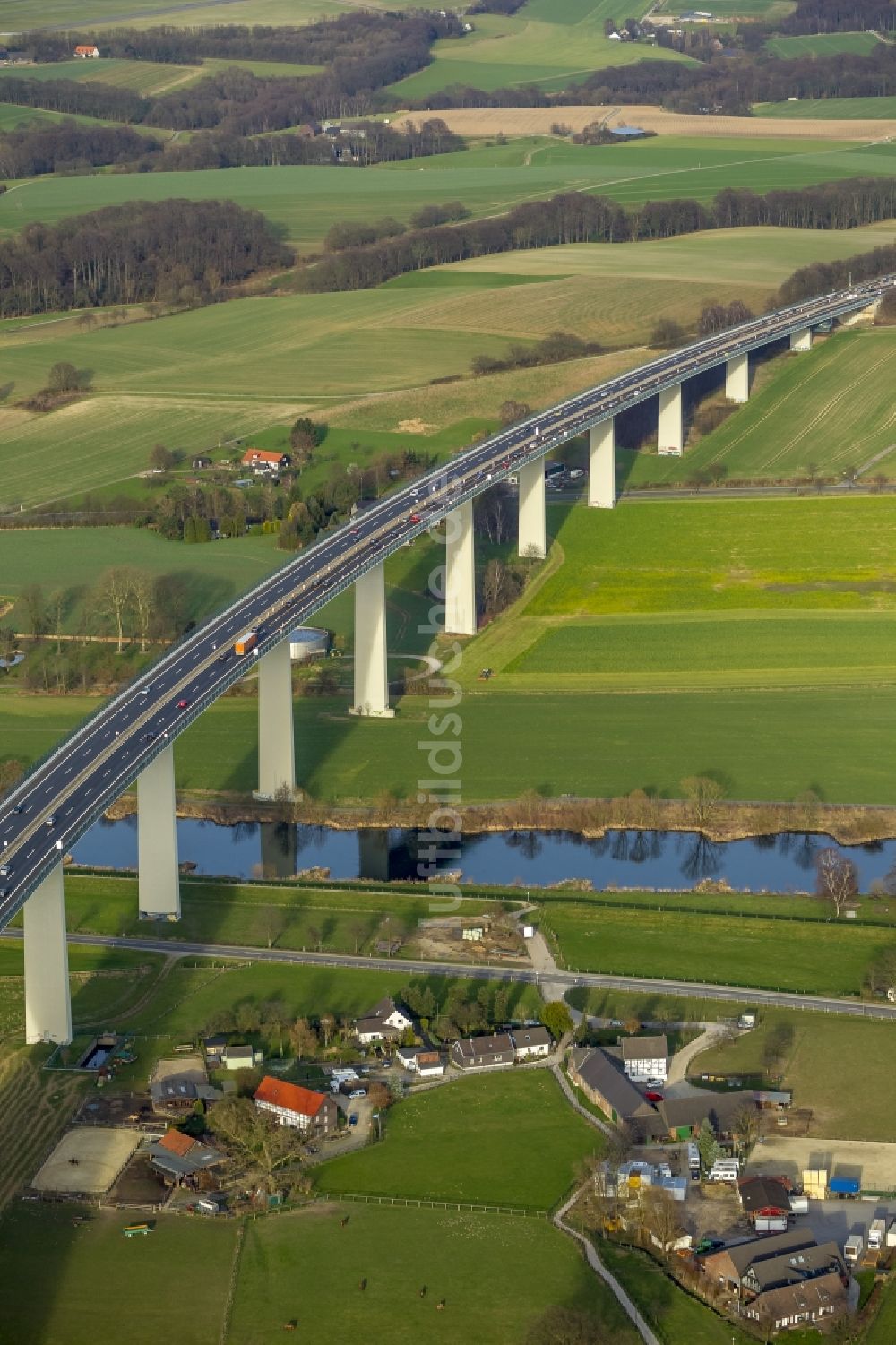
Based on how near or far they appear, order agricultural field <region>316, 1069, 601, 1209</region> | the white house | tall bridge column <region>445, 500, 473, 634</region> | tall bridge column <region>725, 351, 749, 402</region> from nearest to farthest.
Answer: agricultural field <region>316, 1069, 601, 1209</region> < the white house < tall bridge column <region>445, 500, 473, 634</region> < tall bridge column <region>725, 351, 749, 402</region>

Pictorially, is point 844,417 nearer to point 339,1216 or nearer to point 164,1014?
point 164,1014

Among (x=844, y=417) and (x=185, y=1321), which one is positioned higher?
(x=844, y=417)

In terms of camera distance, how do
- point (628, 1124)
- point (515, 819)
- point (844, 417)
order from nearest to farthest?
1. point (628, 1124)
2. point (515, 819)
3. point (844, 417)

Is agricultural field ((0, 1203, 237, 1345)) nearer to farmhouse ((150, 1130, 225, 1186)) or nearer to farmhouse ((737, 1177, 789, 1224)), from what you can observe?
farmhouse ((150, 1130, 225, 1186))

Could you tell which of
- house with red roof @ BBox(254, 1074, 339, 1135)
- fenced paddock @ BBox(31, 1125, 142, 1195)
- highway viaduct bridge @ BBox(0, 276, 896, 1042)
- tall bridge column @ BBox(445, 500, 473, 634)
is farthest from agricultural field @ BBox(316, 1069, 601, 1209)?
tall bridge column @ BBox(445, 500, 473, 634)

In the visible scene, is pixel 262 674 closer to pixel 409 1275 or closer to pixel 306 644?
pixel 306 644

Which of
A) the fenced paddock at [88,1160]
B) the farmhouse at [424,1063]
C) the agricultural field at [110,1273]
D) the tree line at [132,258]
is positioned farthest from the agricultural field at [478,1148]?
the tree line at [132,258]

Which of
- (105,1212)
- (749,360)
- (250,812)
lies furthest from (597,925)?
(749,360)
